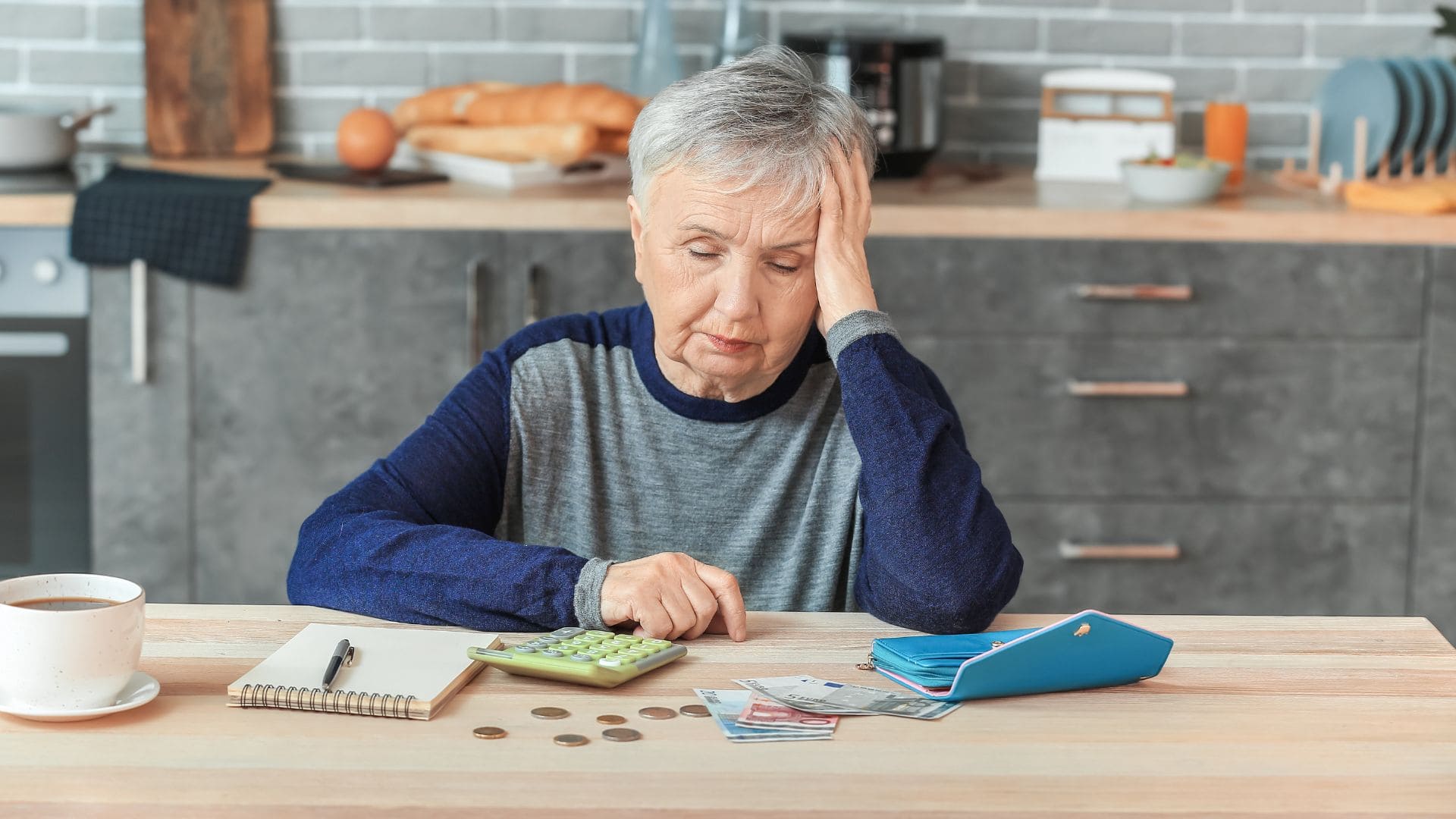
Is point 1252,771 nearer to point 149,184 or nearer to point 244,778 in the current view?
point 244,778

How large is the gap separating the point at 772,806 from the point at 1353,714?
1.57 ft

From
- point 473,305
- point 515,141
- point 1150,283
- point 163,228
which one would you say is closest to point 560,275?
point 473,305

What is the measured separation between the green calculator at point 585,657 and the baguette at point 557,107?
5.67 ft

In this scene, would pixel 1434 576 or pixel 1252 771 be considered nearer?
pixel 1252 771

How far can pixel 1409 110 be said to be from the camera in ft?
10.1

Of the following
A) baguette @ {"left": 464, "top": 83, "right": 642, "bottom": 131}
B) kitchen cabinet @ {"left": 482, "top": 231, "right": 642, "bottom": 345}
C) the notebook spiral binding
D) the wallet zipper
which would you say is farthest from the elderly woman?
baguette @ {"left": 464, "top": 83, "right": 642, "bottom": 131}

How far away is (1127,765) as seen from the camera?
3.45 ft

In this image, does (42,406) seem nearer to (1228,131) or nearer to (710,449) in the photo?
(710,449)

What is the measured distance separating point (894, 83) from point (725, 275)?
5.04 ft

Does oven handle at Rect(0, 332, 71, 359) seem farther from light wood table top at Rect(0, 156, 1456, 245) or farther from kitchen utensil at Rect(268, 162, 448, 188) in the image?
kitchen utensil at Rect(268, 162, 448, 188)

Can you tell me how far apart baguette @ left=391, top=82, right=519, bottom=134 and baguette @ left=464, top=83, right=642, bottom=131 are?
28mm

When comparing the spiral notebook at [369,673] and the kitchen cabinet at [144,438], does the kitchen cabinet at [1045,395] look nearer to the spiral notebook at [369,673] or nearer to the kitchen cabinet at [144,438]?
the kitchen cabinet at [144,438]

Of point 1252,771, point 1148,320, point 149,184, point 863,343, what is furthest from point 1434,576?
point 149,184

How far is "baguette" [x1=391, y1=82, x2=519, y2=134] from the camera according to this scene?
120 inches
